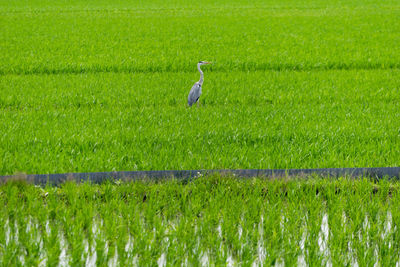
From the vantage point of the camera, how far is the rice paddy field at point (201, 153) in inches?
128

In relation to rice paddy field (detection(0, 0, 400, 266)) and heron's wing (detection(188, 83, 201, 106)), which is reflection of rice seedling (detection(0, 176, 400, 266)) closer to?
rice paddy field (detection(0, 0, 400, 266))

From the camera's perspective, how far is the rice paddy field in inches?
128

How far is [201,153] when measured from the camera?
5.14 meters

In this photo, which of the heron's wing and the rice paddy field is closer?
the rice paddy field

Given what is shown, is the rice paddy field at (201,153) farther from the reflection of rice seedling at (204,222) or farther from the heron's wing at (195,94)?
the heron's wing at (195,94)

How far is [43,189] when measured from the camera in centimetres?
414

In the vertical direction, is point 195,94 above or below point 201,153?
above

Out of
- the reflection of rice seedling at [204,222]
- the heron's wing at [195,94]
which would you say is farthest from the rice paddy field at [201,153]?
the heron's wing at [195,94]

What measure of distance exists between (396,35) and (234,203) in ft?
47.3

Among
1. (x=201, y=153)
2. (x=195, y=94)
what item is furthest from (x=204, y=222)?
(x=195, y=94)

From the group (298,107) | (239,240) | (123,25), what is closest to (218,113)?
(298,107)

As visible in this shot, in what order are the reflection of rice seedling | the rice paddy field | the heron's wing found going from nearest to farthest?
the reflection of rice seedling → the rice paddy field → the heron's wing

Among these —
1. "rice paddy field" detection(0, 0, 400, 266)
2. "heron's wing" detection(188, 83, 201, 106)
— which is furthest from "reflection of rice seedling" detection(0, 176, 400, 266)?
"heron's wing" detection(188, 83, 201, 106)

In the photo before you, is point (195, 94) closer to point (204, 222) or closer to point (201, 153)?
point (201, 153)
